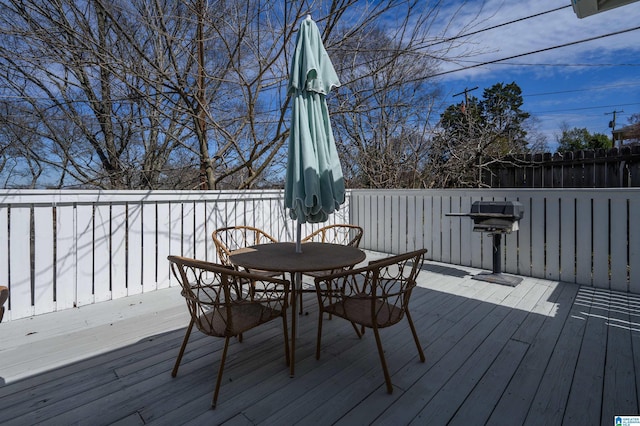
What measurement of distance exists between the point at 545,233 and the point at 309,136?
334cm

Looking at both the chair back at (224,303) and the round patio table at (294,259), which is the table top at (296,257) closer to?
the round patio table at (294,259)

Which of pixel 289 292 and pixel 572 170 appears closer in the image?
pixel 289 292

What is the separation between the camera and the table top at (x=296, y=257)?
2.04 meters

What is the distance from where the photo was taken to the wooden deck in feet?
5.27

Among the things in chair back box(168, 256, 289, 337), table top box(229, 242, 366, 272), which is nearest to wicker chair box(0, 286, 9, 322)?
chair back box(168, 256, 289, 337)

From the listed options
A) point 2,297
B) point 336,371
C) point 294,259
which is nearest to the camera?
point 2,297

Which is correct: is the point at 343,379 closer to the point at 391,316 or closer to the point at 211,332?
the point at 391,316

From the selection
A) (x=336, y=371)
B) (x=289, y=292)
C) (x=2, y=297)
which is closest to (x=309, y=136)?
(x=289, y=292)

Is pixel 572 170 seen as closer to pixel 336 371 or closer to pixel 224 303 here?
pixel 336 371

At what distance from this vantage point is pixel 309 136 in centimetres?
231

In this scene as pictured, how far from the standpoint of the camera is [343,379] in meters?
1.90

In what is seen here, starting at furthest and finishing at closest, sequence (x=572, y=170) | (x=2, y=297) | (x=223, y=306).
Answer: (x=572, y=170)
(x=223, y=306)
(x=2, y=297)

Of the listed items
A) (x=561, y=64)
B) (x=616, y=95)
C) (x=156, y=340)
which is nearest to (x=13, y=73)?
(x=156, y=340)

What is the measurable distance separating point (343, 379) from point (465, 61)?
13.0 ft
